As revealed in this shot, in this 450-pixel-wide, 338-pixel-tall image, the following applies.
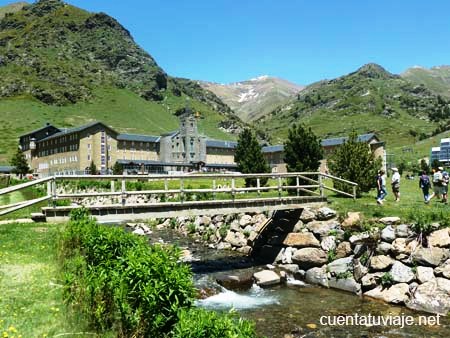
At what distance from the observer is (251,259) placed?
2445 cm

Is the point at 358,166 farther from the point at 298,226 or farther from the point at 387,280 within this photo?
the point at 387,280

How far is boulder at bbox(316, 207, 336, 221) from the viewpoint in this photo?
23344 millimetres

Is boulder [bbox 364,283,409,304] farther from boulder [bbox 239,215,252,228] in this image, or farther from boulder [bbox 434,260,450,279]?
boulder [bbox 239,215,252,228]

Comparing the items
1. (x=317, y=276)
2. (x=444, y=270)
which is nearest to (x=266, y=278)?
(x=317, y=276)

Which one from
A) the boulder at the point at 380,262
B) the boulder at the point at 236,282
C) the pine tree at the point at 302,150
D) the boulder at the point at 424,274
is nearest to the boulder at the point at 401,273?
the boulder at the point at 424,274

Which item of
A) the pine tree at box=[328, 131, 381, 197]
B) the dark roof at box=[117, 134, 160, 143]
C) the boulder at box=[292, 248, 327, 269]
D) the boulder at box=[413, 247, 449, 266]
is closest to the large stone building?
the dark roof at box=[117, 134, 160, 143]

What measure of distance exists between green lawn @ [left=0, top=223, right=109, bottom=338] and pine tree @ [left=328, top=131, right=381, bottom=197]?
70.8 ft

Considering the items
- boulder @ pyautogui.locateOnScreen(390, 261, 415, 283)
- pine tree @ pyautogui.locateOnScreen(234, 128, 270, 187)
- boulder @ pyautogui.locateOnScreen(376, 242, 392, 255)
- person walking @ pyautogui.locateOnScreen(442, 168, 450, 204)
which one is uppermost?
pine tree @ pyautogui.locateOnScreen(234, 128, 270, 187)

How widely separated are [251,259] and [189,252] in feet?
12.9

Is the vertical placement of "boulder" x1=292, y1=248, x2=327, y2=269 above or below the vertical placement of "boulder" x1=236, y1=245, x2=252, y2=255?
above

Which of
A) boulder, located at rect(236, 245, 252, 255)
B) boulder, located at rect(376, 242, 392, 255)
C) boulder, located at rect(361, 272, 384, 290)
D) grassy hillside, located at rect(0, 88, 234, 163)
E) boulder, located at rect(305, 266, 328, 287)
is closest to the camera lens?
boulder, located at rect(361, 272, 384, 290)

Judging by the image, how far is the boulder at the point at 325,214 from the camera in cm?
2334

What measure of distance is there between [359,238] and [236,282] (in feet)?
21.1

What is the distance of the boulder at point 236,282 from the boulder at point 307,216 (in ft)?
19.3
